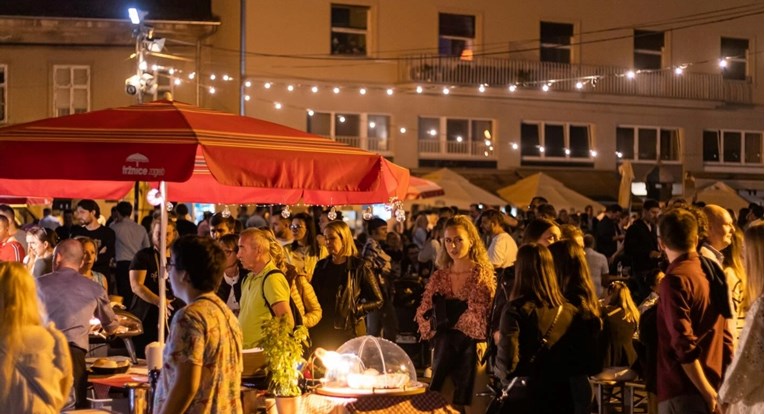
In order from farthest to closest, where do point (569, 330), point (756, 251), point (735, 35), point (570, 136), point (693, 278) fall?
1. point (735, 35)
2. point (570, 136)
3. point (569, 330)
4. point (693, 278)
5. point (756, 251)

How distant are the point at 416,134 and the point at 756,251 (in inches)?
1121

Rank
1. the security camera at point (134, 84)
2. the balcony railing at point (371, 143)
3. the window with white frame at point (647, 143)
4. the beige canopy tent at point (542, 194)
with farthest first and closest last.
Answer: the window with white frame at point (647, 143), the balcony railing at point (371, 143), the beige canopy tent at point (542, 194), the security camera at point (134, 84)

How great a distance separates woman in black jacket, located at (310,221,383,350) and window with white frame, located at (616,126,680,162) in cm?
2775

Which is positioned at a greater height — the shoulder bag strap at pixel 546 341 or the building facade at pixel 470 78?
the building facade at pixel 470 78

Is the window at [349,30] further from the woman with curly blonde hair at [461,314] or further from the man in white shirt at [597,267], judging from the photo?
the woman with curly blonde hair at [461,314]

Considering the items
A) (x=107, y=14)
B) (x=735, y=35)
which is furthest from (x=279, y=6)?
(x=735, y=35)

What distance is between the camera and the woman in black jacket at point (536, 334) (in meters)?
7.36

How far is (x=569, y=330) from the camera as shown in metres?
7.46

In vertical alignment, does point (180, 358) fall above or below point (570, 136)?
below

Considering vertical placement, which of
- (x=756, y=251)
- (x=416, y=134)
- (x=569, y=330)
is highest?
(x=416, y=134)

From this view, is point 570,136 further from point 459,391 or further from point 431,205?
point 459,391

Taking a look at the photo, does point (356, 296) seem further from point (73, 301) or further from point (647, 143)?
point (647, 143)

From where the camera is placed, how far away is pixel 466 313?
9422mm

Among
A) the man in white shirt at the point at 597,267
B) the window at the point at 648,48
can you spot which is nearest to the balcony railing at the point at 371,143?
the window at the point at 648,48
